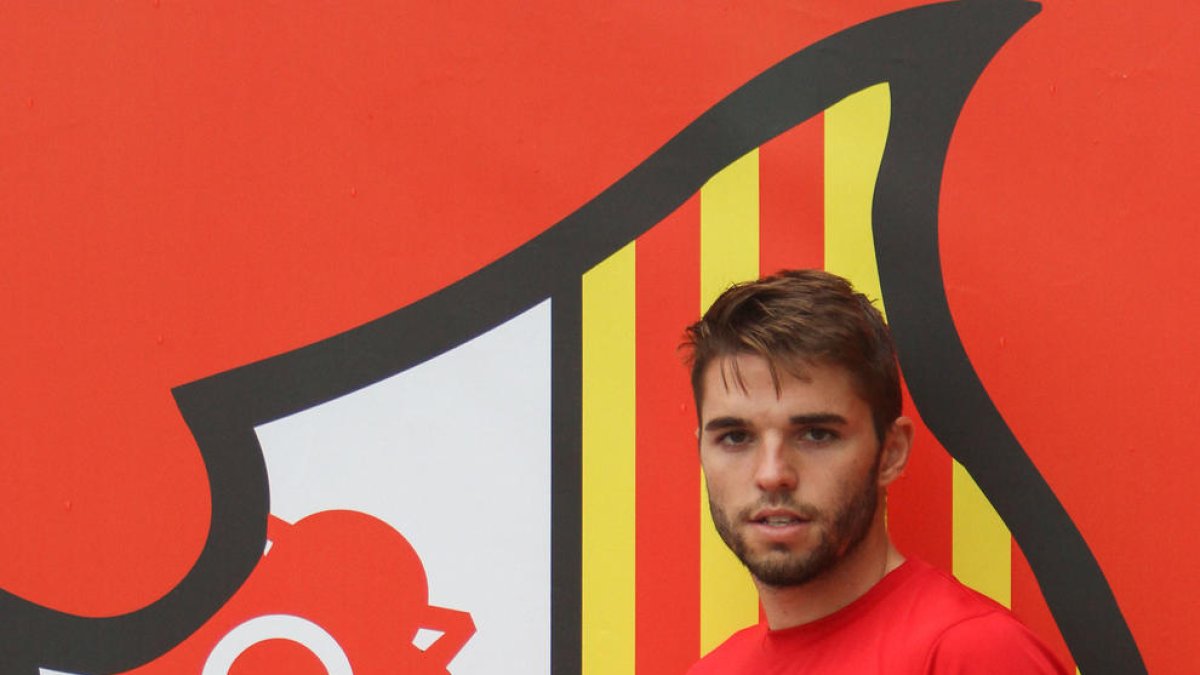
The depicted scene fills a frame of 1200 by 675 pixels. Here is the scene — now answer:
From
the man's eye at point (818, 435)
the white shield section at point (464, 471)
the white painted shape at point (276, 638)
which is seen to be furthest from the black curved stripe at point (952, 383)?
the white painted shape at point (276, 638)

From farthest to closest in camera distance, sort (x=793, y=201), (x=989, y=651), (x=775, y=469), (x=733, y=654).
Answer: (x=793, y=201) < (x=733, y=654) < (x=775, y=469) < (x=989, y=651)

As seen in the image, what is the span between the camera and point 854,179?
71.2 inches

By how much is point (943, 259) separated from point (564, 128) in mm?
524

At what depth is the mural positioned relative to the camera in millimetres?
1729

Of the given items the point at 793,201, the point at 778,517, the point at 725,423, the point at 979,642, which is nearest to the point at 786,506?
the point at 778,517

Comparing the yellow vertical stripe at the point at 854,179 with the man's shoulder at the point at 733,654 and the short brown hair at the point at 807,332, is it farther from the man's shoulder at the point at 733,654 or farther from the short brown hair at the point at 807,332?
the man's shoulder at the point at 733,654

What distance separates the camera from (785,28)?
1.83 metres

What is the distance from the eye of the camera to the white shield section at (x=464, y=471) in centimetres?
189

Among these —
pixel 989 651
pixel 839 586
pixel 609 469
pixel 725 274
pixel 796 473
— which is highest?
pixel 725 274

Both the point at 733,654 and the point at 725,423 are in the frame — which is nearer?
the point at 725,423

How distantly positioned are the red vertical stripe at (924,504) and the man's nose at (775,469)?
296mm

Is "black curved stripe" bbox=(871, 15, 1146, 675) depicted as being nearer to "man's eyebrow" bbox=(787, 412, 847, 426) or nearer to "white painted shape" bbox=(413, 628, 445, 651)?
"man's eyebrow" bbox=(787, 412, 847, 426)

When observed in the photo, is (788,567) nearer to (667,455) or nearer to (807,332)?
(807,332)

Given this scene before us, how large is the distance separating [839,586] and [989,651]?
234 mm
